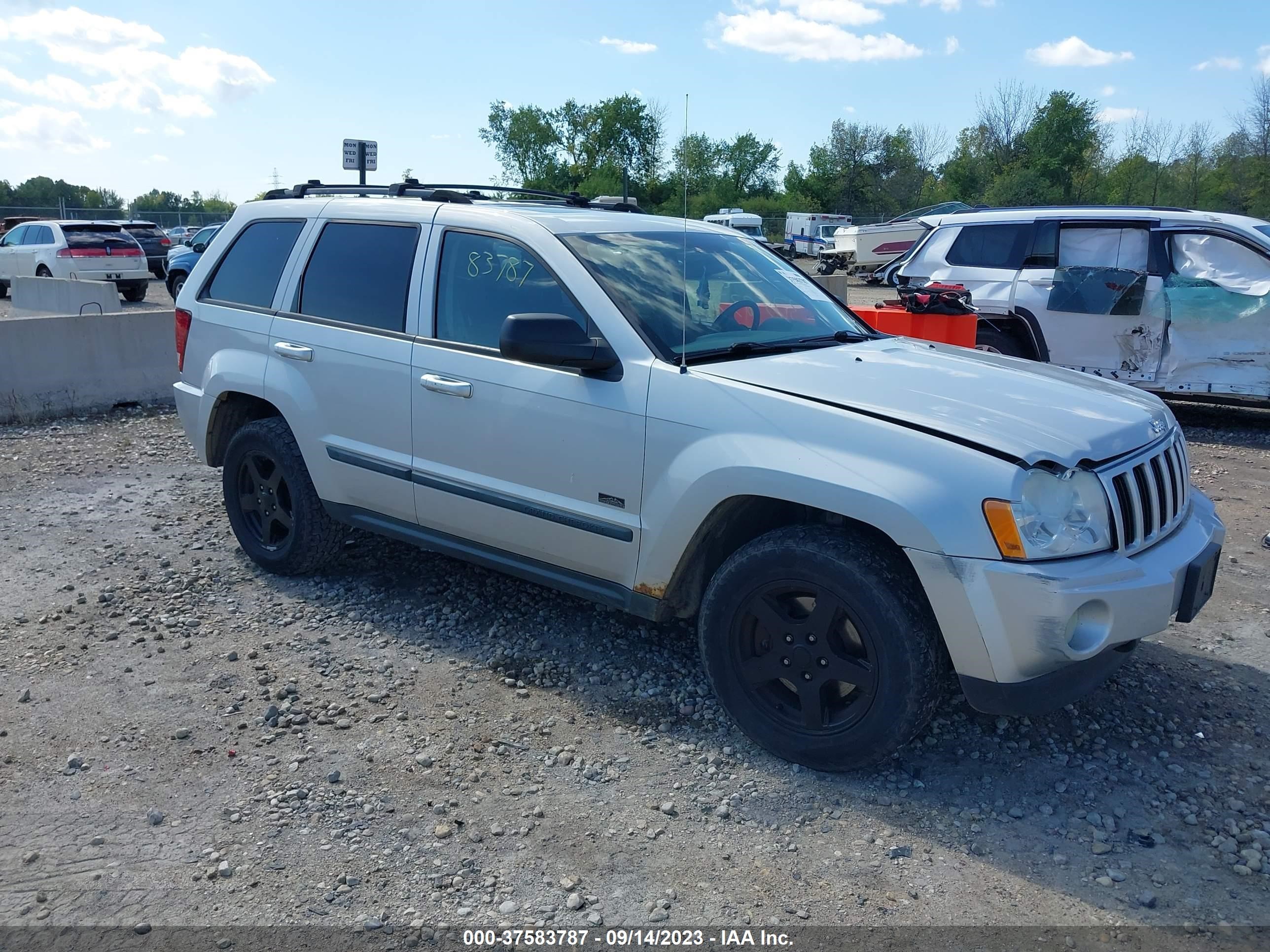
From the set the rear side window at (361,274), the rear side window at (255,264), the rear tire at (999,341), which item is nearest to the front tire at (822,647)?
the rear side window at (361,274)

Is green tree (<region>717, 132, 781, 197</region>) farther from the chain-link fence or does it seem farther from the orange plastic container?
the orange plastic container

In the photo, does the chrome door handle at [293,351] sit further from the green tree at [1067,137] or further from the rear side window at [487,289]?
the green tree at [1067,137]

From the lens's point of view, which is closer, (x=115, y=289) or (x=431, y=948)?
(x=431, y=948)

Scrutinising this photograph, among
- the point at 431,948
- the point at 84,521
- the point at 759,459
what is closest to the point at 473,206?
the point at 759,459

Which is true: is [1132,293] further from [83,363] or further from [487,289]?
[83,363]

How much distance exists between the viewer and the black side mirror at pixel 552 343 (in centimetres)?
365

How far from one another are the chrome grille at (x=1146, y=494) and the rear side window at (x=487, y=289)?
2.05 meters

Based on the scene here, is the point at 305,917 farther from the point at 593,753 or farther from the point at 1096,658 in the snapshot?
the point at 1096,658

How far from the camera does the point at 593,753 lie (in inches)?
143

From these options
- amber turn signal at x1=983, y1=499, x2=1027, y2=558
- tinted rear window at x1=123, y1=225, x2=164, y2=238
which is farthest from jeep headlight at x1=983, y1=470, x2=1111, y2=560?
tinted rear window at x1=123, y1=225, x2=164, y2=238

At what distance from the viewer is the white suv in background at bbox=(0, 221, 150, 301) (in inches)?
788

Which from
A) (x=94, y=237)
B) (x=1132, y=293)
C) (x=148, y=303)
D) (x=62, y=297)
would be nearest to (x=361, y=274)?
(x=1132, y=293)

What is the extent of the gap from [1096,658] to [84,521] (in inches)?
224

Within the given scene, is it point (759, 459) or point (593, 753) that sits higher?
point (759, 459)
